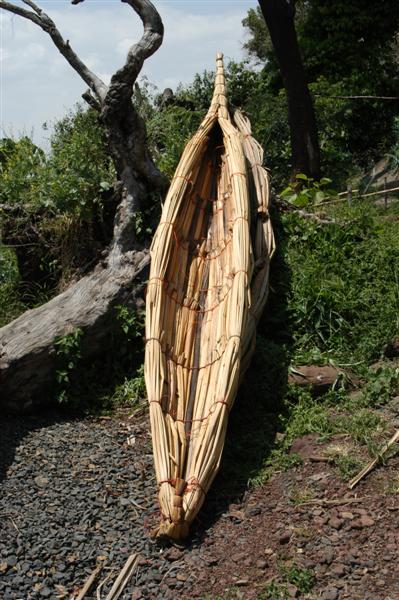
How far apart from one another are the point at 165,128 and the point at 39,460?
4347mm

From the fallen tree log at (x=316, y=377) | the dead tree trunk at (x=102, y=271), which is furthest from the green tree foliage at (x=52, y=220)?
the fallen tree log at (x=316, y=377)

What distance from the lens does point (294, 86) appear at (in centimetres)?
948

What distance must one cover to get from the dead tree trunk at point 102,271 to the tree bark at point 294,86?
3469mm

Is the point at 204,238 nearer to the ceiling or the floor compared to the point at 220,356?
nearer to the ceiling

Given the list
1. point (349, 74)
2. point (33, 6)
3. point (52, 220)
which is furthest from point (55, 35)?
point (349, 74)

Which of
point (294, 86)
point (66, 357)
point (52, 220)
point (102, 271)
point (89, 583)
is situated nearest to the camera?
point (89, 583)

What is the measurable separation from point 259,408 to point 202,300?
855 millimetres

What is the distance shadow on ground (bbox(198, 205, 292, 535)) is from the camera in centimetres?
402

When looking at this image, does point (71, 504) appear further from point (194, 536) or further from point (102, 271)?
point (102, 271)

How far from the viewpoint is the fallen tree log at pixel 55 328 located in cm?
496

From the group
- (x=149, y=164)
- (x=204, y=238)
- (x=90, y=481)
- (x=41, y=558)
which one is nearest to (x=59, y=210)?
(x=149, y=164)

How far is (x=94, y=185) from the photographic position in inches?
245

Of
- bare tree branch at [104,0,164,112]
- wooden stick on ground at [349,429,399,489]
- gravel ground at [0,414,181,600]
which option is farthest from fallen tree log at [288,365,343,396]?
bare tree branch at [104,0,164,112]

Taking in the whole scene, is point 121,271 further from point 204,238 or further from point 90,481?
point 90,481
